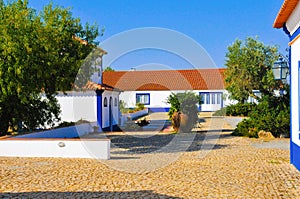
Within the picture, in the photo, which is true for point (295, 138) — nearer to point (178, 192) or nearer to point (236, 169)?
point (236, 169)

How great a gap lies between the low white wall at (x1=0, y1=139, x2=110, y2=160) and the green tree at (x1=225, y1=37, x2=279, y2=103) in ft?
48.4

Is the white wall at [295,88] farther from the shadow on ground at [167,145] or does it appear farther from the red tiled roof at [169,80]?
the red tiled roof at [169,80]

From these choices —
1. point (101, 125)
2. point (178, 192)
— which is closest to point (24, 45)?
point (178, 192)

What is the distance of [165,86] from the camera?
45875 millimetres

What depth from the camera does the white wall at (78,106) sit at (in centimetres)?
2138

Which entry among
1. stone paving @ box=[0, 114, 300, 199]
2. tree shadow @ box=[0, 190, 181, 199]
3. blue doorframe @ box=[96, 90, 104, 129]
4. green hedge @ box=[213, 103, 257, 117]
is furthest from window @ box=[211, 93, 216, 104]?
tree shadow @ box=[0, 190, 181, 199]

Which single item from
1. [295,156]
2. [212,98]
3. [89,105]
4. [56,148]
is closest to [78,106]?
[89,105]

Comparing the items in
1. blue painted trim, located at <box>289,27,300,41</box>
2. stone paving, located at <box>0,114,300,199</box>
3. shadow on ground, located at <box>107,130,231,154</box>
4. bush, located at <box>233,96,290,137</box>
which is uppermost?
blue painted trim, located at <box>289,27,300,41</box>

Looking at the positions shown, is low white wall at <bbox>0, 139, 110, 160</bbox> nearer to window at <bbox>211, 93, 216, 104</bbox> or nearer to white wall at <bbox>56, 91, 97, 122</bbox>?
white wall at <bbox>56, 91, 97, 122</bbox>

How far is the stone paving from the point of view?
718 cm

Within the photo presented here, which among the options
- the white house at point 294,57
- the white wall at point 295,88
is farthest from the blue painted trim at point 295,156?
the white wall at point 295,88

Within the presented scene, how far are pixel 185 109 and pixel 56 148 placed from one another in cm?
1035

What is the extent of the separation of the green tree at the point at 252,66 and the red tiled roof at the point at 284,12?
13071 millimetres

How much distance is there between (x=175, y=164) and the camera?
1063cm
